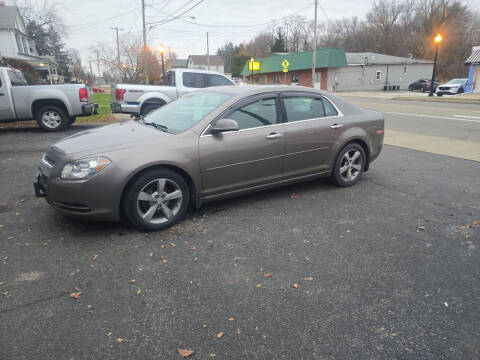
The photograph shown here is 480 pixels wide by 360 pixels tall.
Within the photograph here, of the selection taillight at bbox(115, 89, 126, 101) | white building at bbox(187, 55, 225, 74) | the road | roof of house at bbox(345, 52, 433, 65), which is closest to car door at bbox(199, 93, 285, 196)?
the road

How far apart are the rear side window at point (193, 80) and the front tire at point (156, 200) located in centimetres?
811

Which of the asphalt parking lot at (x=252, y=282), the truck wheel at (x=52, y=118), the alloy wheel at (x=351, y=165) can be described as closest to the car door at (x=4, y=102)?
the truck wheel at (x=52, y=118)

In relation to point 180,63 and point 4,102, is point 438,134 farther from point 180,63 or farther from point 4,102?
point 180,63

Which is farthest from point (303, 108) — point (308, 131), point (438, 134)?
point (438, 134)

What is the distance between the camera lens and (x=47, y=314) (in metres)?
2.65

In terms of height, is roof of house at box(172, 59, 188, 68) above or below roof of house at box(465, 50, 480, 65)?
above

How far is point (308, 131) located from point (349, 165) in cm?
110

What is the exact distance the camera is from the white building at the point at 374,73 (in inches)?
1891

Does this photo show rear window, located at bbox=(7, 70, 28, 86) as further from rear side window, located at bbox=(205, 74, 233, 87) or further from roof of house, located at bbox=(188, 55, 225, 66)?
roof of house, located at bbox=(188, 55, 225, 66)

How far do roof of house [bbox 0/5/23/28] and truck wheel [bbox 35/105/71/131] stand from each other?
31942mm

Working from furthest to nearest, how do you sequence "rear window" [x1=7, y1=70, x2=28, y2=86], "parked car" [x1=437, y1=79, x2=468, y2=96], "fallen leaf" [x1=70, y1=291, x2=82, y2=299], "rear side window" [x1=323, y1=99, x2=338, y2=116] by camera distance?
"parked car" [x1=437, y1=79, x2=468, y2=96], "rear window" [x1=7, y1=70, x2=28, y2=86], "rear side window" [x1=323, y1=99, x2=338, y2=116], "fallen leaf" [x1=70, y1=291, x2=82, y2=299]

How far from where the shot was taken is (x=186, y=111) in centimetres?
489

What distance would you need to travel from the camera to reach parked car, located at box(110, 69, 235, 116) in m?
11.4

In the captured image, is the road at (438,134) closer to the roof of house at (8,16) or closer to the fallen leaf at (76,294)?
the fallen leaf at (76,294)
